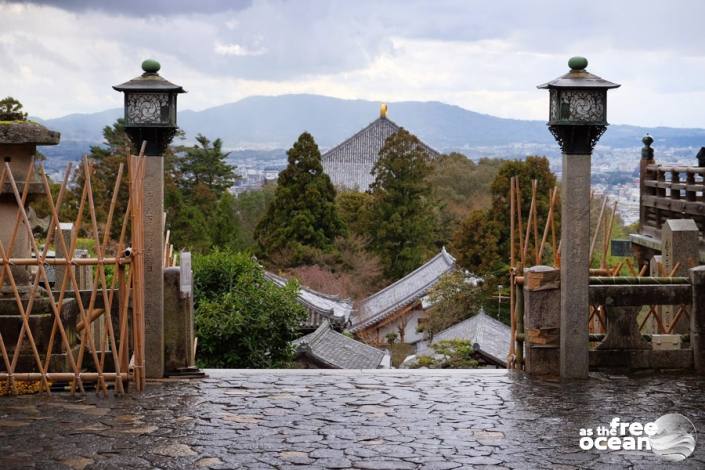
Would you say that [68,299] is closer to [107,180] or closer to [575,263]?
[575,263]

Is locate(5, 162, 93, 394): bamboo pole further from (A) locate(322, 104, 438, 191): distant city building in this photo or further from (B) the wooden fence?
(A) locate(322, 104, 438, 191): distant city building

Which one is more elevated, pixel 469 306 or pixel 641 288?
pixel 641 288

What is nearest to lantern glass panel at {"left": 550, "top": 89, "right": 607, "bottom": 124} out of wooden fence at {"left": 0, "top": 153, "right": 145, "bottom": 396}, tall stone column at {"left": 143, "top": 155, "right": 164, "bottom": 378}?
tall stone column at {"left": 143, "top": 155, "right": 164, "bottom": 378}

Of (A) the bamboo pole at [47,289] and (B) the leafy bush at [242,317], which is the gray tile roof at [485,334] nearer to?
(B) the leafy bush at [242,317]

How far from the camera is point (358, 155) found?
5334cm

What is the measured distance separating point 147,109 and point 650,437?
4665 millimetres

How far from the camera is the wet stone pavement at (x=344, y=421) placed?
5.74m

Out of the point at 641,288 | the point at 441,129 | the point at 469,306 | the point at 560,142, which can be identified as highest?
the point at 441,129

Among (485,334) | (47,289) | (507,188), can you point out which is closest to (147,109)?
(47,289)

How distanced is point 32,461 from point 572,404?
393 cm

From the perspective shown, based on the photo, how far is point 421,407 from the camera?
282 inches

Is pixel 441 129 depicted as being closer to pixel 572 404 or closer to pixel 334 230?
pixel 334 230

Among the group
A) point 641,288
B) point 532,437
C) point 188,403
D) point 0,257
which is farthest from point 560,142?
point 0,257

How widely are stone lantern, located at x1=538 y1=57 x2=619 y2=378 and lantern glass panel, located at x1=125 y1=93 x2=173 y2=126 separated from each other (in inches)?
127
